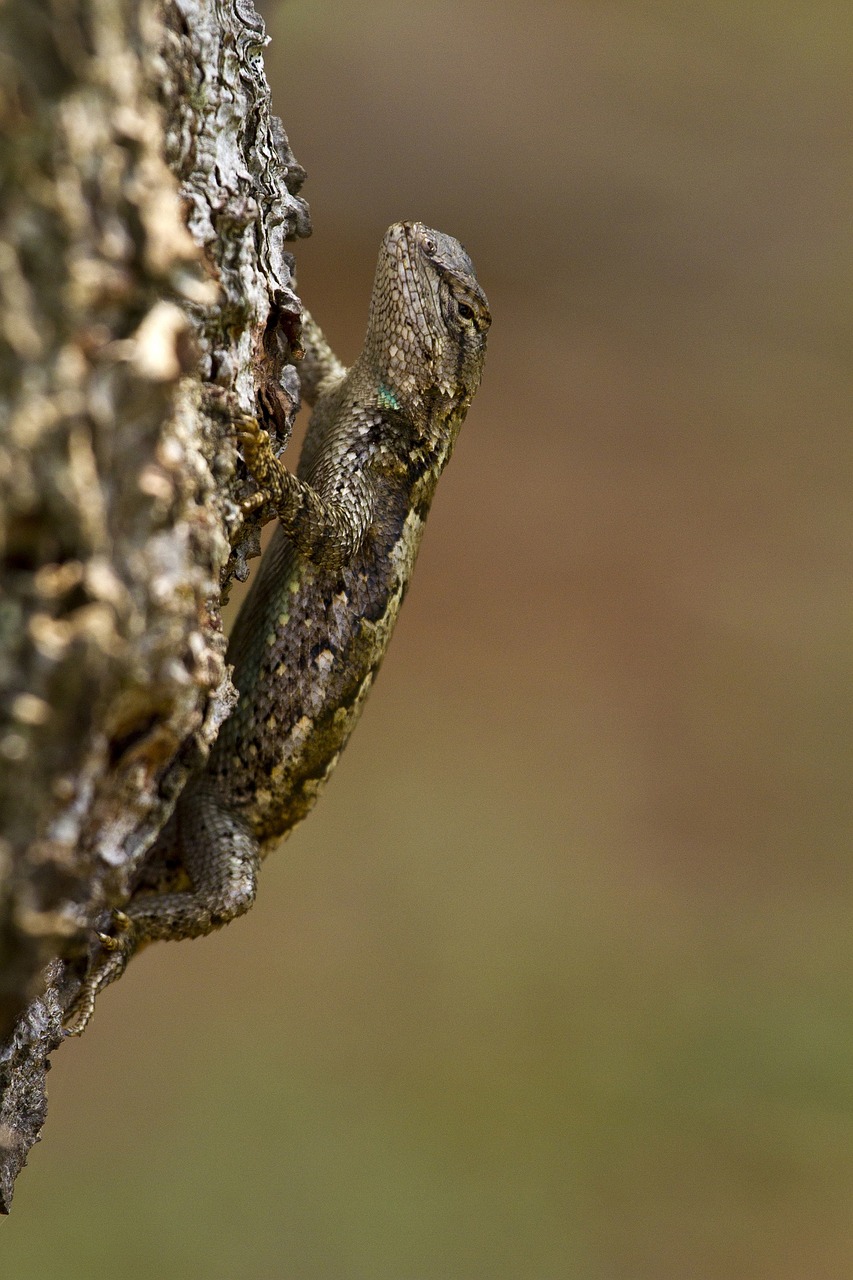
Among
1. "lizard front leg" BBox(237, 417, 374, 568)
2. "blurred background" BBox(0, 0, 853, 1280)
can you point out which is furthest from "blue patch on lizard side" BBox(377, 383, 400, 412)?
"blurred background" BBox(0, 0, 853, 1280)

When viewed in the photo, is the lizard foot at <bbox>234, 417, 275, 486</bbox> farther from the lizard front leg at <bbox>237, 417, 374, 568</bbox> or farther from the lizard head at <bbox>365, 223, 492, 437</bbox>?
the lizard head at <bbox>365, 223, 492, 437</bbox>

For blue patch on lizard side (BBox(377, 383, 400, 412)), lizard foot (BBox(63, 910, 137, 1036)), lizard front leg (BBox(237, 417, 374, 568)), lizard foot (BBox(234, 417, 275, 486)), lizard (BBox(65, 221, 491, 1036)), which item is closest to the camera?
lizard foot (BBox(234, 417, 275, 486))

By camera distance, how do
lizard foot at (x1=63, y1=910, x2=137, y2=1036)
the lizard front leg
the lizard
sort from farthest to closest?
the lizard → lizard foot at (x1=63, y1=910, x2=137, y2=1036) → the lizard front leg

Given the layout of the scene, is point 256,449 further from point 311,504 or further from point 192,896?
point 192,896

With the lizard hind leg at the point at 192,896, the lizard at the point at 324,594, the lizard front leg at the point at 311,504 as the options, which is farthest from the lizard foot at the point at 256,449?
the lizard hind leg at the point at 192,896

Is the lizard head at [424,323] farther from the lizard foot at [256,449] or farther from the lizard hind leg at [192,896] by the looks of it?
the lizard hind leg at [192,896]

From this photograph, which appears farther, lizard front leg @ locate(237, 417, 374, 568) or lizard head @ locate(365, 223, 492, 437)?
lizard head @ locate(365, 223, 492, 437)

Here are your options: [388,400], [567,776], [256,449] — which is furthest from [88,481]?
[567,776]

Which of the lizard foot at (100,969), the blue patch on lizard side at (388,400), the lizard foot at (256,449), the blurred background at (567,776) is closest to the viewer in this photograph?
the lizard foot at (256,449)
